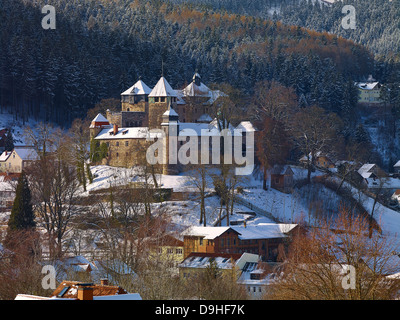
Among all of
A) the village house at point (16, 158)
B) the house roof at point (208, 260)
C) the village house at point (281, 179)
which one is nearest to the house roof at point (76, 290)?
the house roof at point (208, 260)

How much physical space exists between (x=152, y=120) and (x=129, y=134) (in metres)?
3.58

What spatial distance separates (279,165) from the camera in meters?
68.7

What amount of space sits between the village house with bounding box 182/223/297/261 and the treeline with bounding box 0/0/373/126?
2743 cm

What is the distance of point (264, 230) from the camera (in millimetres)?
57812

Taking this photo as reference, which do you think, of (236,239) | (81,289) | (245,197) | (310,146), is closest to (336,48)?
(310,146)

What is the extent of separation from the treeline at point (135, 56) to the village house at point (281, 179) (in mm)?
18293

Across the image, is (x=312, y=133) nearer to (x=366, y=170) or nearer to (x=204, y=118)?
(x=204, y=118)

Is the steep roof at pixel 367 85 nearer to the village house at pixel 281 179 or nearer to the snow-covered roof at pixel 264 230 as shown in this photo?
the village house at pixel 281 179

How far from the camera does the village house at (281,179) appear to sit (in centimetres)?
6788

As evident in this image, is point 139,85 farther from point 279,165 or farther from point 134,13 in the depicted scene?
point 134,13

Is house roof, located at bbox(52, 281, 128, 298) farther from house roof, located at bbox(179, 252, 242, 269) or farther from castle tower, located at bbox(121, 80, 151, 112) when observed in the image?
castle tower, located at bbox(121, 80, 151, 112)

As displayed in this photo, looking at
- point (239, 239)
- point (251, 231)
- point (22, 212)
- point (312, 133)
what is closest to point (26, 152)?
point (22, 212)

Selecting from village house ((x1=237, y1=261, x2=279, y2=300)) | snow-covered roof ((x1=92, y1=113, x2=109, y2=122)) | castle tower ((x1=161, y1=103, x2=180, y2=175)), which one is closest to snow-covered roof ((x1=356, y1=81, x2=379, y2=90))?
snow-covered roof ((x1=92, y1=113, x2=109, y2=122))

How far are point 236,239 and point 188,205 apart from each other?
683 centimetres
